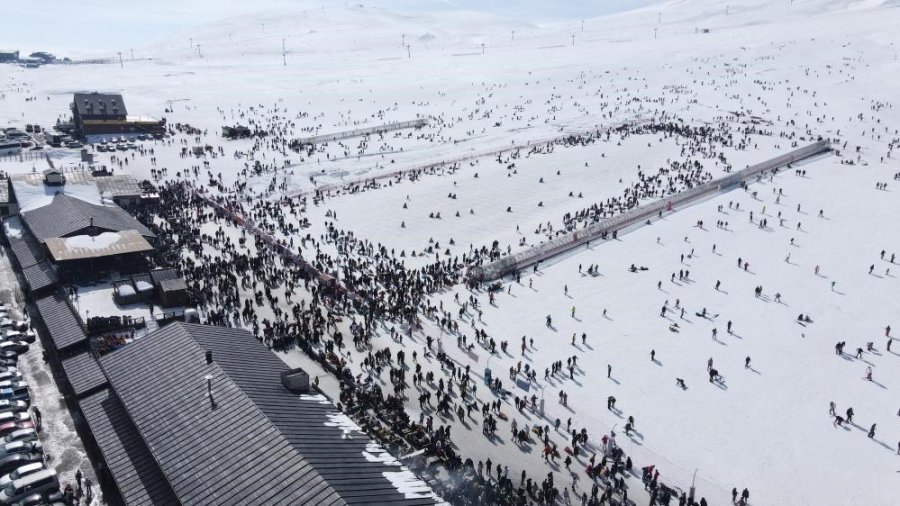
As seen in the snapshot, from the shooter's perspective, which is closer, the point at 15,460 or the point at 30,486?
the point at 30,486

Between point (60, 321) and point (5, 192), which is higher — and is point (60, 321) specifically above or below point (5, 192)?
below

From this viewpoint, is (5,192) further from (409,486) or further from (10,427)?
(409,486)

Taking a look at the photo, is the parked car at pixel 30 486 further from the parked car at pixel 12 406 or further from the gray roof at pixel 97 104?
the gray roof at pixel 97 104

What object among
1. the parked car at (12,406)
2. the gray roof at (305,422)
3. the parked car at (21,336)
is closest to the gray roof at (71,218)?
the parked car at (21,336)

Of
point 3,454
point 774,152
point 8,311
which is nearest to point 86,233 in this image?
point 8,311

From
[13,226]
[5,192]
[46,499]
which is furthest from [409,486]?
[5,192]

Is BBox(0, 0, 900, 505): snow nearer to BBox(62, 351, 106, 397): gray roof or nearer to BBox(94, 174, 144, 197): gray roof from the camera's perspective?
BBox(62, 351, 106, 397): gray roof

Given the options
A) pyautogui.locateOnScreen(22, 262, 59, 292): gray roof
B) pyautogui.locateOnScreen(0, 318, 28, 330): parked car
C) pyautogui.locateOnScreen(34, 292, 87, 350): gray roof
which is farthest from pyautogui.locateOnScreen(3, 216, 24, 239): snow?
pyautogui.locateOnScreen(0, 318, 28, 330): parked car
